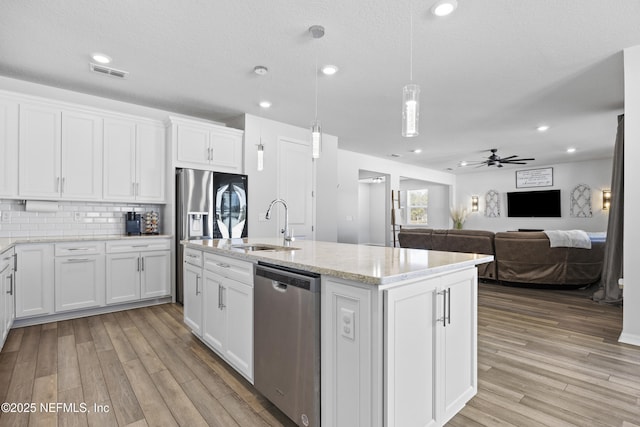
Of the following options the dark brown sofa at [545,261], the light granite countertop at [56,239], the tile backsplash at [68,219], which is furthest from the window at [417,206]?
the light granite countertop at [56,239]

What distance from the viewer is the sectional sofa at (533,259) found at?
4824 millimetres

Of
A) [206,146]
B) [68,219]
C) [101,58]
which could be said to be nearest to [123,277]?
[68,219]

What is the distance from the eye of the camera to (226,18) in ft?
8.09

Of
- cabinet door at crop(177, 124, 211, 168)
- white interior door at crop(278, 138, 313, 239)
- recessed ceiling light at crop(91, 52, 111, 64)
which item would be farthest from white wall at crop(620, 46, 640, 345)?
recessed ceiling light at crop(91, 52, 111, 64)

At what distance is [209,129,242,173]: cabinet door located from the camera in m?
4.48

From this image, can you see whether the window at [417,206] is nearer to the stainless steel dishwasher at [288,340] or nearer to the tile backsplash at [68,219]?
the tile backsplash at [68,219]

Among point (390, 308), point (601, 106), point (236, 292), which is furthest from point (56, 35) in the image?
point (601, 106)

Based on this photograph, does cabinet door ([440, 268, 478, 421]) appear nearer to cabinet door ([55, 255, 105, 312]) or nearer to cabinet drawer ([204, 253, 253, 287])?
cabinet drawer ([204, 253, 253, 287])

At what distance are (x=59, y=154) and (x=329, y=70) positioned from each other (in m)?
3.04

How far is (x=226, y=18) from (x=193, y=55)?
73 centimetres

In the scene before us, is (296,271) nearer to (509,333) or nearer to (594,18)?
(509,333)

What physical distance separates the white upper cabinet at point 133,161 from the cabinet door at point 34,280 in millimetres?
882

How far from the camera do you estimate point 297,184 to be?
5.37 metres

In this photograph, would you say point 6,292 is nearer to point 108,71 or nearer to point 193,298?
point 193,298
